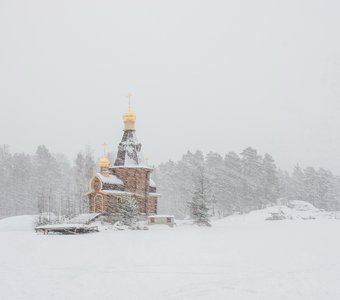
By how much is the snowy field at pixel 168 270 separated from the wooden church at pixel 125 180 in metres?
18.4

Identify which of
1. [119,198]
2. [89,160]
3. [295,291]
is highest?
[89,160]

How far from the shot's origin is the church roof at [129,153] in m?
44.0

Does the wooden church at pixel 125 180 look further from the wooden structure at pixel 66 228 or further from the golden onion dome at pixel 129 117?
the wooden structure at pixel 66 228

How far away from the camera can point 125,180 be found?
44031 mm

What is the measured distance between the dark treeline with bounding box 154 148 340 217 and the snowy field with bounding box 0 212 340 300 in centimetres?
4394

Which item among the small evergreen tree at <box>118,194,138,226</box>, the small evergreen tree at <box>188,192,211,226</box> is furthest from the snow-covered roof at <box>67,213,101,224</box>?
the small evergreen tree at <box>188,192,211,226</box>

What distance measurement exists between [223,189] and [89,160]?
26001 mm

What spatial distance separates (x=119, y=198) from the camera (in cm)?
4238

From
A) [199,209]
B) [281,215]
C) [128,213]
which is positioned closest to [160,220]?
[199,209]

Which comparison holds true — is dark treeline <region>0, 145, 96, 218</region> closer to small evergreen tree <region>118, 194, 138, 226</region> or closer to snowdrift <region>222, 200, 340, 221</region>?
snowdrift <region>222, 200, 340, 221</region>

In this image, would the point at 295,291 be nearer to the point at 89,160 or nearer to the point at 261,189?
the point at 89,160

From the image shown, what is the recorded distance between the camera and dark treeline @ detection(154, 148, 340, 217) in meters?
71.9

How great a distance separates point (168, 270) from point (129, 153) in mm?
29764

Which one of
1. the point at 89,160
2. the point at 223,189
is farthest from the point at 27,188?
the point at 223,189
